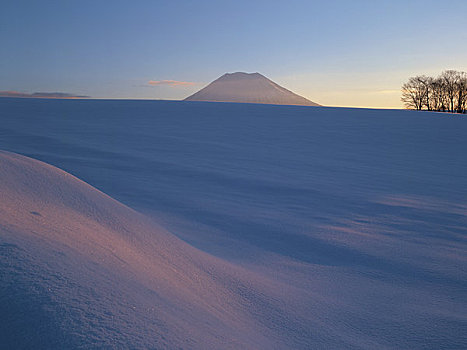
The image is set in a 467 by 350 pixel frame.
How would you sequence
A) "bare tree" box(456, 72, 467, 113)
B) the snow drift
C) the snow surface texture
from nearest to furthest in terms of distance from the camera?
the snow drift
the snow surface texture
"bare tree" box(456, 72, 467, 113)

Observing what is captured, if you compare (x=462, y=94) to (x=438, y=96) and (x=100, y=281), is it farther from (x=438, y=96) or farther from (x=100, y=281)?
(x=100, y=281)

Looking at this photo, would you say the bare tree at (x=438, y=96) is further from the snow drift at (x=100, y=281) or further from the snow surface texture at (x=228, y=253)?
the snow drift at (x=100, y=281)

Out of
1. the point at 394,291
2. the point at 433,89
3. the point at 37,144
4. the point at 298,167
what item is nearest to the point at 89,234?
the point at 394,291

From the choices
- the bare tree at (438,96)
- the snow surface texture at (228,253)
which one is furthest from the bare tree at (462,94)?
the snow surface texture at (228,253)

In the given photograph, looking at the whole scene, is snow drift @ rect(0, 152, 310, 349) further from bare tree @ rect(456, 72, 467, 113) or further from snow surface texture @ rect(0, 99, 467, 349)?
bare tree @ rect(456, 72, 467, 113)

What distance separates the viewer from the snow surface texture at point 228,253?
136 centimetres

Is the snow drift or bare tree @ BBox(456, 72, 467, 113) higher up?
bare tree @ BBox(456, 72, 467, 113)

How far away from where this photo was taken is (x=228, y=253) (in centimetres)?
362

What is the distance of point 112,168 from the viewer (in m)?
8.04

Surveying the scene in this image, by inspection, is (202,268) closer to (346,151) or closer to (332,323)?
(332,323)

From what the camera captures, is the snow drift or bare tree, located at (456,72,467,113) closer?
the snow drift

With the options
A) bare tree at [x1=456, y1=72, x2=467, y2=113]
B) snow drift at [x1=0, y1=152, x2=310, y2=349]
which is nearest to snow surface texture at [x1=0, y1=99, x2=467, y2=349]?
snow drift at [x1=0, y1=152, x2=310, y2=349]

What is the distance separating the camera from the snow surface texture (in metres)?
1.36

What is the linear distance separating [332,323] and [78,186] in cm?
216
